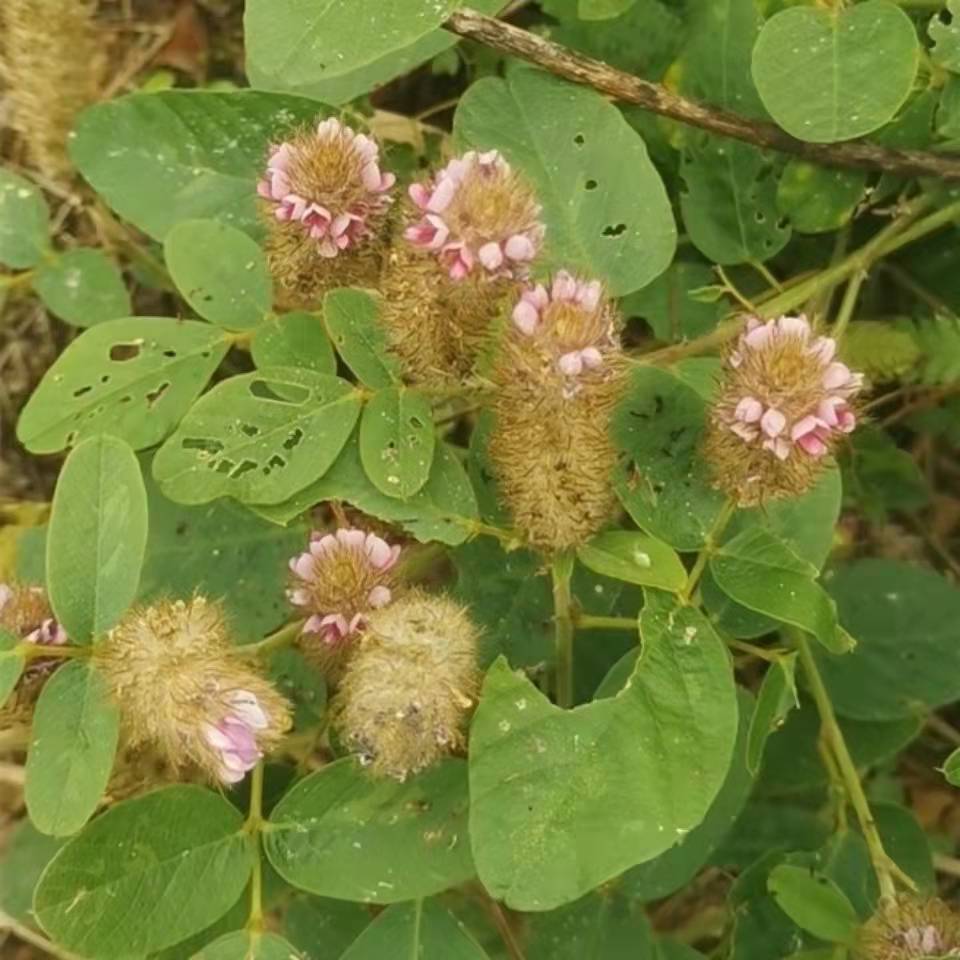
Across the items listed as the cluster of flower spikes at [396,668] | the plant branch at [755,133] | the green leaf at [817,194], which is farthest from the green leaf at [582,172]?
the cluster of flower spikes at [396,668]

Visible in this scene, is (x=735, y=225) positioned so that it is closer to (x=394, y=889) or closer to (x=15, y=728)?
(x=394, y=889)

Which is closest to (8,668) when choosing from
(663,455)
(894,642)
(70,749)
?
(70,749)

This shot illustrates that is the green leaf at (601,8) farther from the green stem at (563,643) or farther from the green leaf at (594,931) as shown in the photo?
the green leaf at (594,931)

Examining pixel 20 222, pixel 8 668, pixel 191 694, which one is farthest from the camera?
pixel 20 222

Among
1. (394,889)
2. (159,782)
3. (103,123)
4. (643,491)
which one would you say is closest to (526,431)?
(643,491)

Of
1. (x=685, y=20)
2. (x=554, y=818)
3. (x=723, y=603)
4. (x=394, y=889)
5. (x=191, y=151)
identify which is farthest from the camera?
(x=685, y=20)

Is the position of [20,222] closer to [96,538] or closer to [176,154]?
[176,154]
